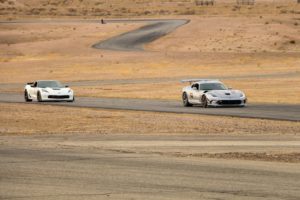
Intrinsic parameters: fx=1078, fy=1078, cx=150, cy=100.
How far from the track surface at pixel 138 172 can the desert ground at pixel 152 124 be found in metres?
0.02

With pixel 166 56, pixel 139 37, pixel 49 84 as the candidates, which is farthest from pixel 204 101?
pixel 139 37

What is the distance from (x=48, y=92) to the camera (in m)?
55.1

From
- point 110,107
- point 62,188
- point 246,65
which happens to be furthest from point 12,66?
point 62,188

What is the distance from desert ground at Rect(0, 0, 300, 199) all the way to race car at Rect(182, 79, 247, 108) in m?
3.10

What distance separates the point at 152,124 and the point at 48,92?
64.3 ft

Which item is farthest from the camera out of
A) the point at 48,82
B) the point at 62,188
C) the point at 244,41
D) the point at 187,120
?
the point at 244,41

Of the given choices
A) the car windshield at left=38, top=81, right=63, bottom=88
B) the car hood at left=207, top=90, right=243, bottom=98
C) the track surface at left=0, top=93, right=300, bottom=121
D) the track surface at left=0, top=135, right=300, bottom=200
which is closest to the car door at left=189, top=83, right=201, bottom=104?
the track surface at left=0, top=93, right=300, bottom=121

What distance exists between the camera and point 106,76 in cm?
8181

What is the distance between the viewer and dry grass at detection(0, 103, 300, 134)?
1313 inches

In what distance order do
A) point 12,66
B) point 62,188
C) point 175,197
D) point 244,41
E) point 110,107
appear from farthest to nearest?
point 244,41
point 12,66
point 110,107
point 62,188
point 175,197

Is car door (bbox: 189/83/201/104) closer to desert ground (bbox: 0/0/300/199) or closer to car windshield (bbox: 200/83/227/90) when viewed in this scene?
car windshield (bbox: 200/83/227/90)

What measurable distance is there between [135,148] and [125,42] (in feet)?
263

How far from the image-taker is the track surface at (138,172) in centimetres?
1658

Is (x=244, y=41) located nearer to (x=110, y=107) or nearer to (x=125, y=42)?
(x=125, y=42)
